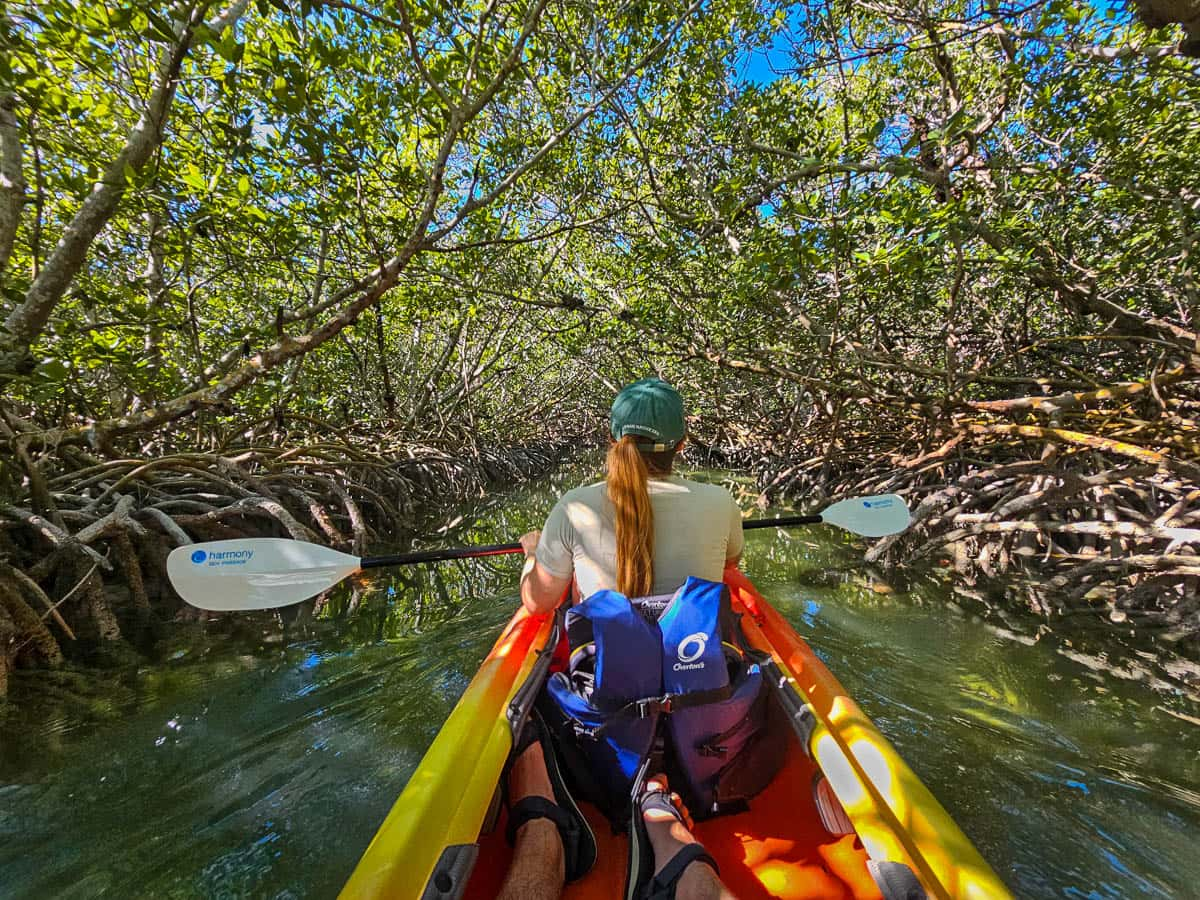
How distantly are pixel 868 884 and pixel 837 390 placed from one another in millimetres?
4826

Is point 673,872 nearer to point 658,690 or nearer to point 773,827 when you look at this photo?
point 658,690

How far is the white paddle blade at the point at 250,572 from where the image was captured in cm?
248

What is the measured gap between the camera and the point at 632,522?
1614 mm

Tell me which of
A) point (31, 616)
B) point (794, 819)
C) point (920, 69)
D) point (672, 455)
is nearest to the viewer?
point (794, 819)

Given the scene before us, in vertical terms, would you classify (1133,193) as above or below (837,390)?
above

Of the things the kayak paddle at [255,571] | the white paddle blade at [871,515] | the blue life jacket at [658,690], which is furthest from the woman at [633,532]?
the white paddle blade at [871,515]

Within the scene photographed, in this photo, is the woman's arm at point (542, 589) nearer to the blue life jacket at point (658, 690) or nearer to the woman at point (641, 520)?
the woman at point (641, 520)

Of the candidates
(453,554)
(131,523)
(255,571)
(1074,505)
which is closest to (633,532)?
(453,554)

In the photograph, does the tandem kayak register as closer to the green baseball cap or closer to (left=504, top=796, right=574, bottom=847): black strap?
(left=504, top=796, right=574, bottom=847): black strap

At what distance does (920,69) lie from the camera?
482 cm

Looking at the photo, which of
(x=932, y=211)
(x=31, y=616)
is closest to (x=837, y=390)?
(x=932, y=211)

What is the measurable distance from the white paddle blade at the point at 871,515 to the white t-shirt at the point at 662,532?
1.87m

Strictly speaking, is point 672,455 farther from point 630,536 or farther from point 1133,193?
point 1133,193

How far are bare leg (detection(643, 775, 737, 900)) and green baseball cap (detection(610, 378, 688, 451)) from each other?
1.00 m
